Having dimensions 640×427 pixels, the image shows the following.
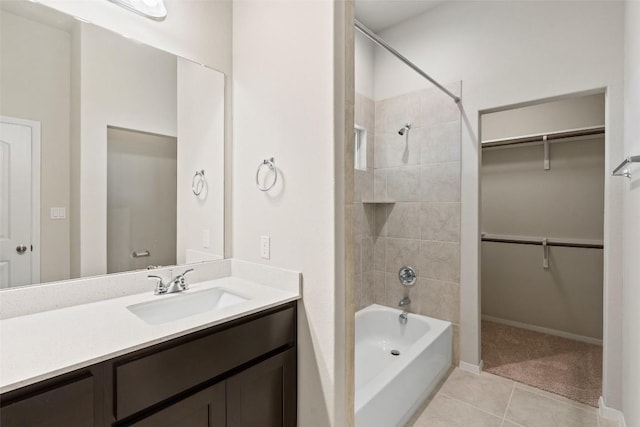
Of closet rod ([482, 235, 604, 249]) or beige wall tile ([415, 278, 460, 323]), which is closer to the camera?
beige wall tile ([415, 278, 460, 323])

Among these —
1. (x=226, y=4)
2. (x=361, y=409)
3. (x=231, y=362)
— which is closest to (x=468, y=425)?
(x=361, y=409)

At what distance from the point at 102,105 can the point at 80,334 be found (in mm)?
996

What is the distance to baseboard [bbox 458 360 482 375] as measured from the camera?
2442mm

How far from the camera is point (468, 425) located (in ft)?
6.11

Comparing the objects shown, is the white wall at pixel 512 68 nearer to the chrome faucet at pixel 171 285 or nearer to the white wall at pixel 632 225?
the white wall at pixel 632 225

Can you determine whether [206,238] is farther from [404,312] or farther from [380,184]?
[404,312]

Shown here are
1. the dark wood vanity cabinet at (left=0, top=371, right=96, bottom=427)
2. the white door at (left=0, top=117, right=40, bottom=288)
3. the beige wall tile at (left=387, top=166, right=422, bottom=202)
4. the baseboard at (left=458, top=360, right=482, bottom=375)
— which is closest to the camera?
the dark wood vanity cabinet at (left=0, top=371, right=96, bottom=427)

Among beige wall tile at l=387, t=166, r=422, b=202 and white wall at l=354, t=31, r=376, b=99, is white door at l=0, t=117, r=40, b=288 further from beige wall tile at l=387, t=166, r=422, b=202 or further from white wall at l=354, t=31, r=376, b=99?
beige wall tile at l=387, t=166, r=422, b=202

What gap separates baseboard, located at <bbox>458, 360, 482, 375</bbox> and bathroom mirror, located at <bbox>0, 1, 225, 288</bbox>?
216 centimetres

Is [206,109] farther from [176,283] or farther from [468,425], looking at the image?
[468,425]

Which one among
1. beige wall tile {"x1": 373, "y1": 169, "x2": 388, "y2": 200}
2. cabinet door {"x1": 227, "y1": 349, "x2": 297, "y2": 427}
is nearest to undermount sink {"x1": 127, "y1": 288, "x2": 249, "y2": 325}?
cabinet door {"x1": 227, "y1": 349, "x2": 297, "y2": 427}

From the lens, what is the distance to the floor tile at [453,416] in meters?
1.87

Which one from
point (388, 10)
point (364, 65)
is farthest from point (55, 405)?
point (388, 10)

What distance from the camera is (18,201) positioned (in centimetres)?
118
